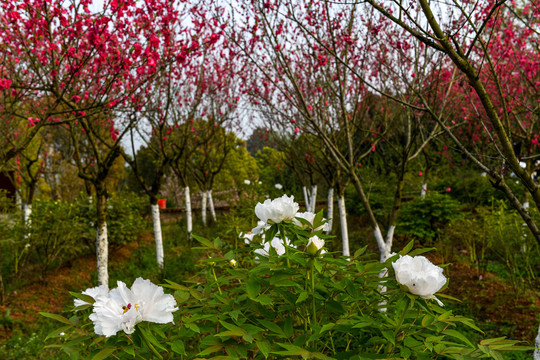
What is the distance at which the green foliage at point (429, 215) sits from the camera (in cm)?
707

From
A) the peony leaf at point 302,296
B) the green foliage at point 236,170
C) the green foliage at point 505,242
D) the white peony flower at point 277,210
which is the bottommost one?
the green foliage at point 505,242

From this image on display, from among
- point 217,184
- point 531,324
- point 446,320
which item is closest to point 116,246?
point 531,324

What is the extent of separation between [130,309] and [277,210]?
0.57 meters

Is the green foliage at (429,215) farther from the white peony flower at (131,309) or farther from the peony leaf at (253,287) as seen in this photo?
the white peony flower at (131,309)

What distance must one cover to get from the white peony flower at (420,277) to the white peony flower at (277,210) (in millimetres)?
425

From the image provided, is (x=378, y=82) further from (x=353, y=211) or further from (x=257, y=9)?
(x=353, y=211)

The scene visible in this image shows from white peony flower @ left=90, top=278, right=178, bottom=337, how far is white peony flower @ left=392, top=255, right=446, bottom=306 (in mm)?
669

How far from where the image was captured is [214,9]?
4488 millimetres

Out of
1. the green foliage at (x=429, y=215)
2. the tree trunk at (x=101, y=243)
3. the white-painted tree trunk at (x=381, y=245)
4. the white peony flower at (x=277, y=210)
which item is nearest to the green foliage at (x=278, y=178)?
the green foliage at (x=429, y=215)

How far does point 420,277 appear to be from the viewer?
1.00 meters

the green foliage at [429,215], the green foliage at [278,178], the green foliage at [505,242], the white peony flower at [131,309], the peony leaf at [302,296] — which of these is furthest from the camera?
the green foliage at [278,178]

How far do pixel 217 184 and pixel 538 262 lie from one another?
13.1 meters

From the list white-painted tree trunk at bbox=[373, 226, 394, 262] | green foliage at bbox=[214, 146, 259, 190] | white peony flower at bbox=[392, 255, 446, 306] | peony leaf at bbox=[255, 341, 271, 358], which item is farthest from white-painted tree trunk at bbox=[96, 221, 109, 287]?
green foliage at bbox=[214, 146, 259, 190]

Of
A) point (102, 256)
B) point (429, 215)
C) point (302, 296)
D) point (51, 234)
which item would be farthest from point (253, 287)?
point (429, 215)
